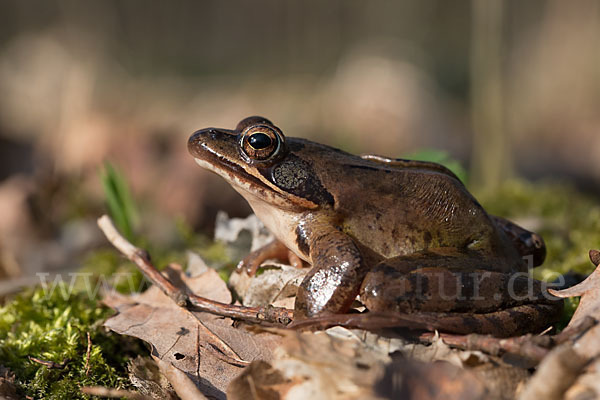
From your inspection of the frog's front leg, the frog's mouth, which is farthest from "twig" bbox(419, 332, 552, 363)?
the frog's mouth

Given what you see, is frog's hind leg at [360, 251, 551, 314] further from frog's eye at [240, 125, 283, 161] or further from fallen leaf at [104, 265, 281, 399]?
frog's eye at [240, 125, 283, 161]

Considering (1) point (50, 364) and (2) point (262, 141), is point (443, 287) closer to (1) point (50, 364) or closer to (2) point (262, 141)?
(2) point (262, 141)

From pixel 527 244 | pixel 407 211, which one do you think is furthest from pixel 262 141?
pixel 527 244

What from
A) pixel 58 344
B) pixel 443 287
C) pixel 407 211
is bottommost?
pixel 58 344

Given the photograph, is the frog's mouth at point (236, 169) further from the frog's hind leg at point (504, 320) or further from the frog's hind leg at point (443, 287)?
the frog's hind leg at point (504, 320)

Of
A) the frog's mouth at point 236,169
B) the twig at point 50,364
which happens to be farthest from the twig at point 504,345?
Result: the twig at point 50,364
